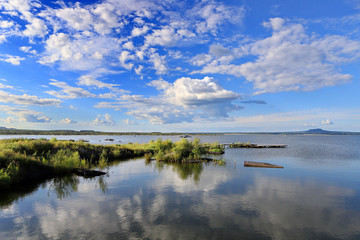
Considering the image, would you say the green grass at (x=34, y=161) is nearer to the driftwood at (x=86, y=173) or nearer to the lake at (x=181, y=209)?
the driftwood at (x=86, y=173)

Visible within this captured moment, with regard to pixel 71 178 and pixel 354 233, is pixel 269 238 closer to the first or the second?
pixel 354 233

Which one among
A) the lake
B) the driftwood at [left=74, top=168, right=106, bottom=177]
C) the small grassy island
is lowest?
the lake

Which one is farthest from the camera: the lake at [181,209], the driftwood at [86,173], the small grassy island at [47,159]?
the driftwood at [86,173]

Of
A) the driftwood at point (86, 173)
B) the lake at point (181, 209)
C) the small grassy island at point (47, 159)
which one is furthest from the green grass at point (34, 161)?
the lake at point (181, 209)

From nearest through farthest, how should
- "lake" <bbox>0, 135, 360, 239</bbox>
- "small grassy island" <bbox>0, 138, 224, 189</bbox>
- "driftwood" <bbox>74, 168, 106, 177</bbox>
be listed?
1. "lake" <bbox>0, 135, 360, 239</bbox>
2. "small grassy island" <bbox>0, 138, 224, 189</bbox>
3. "driftwood" <bbox>74, 168, 106, 177</bbox>

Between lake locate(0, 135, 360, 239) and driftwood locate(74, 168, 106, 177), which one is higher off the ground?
driftwood locate(74, 168, 106, 177)

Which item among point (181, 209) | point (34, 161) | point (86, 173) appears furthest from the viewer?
point (86, 173)

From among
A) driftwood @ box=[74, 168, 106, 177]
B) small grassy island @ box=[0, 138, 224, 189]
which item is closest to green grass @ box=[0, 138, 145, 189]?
small grassy island @ box=[0, 138, 224, 189]

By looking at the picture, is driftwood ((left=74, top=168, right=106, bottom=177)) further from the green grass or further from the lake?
the lake

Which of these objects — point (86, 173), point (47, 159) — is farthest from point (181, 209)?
point (47, 159)

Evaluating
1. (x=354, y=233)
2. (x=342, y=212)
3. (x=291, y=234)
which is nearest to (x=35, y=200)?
(x=291, y=234)

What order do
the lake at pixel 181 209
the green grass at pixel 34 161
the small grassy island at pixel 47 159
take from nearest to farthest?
1. the lake at pixel 181 209
2. the green grass at pixel 34 161
3. the small grassy island at pixel 47 159

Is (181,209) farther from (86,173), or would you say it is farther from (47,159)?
(47,159)

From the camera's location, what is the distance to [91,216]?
11852 mm
